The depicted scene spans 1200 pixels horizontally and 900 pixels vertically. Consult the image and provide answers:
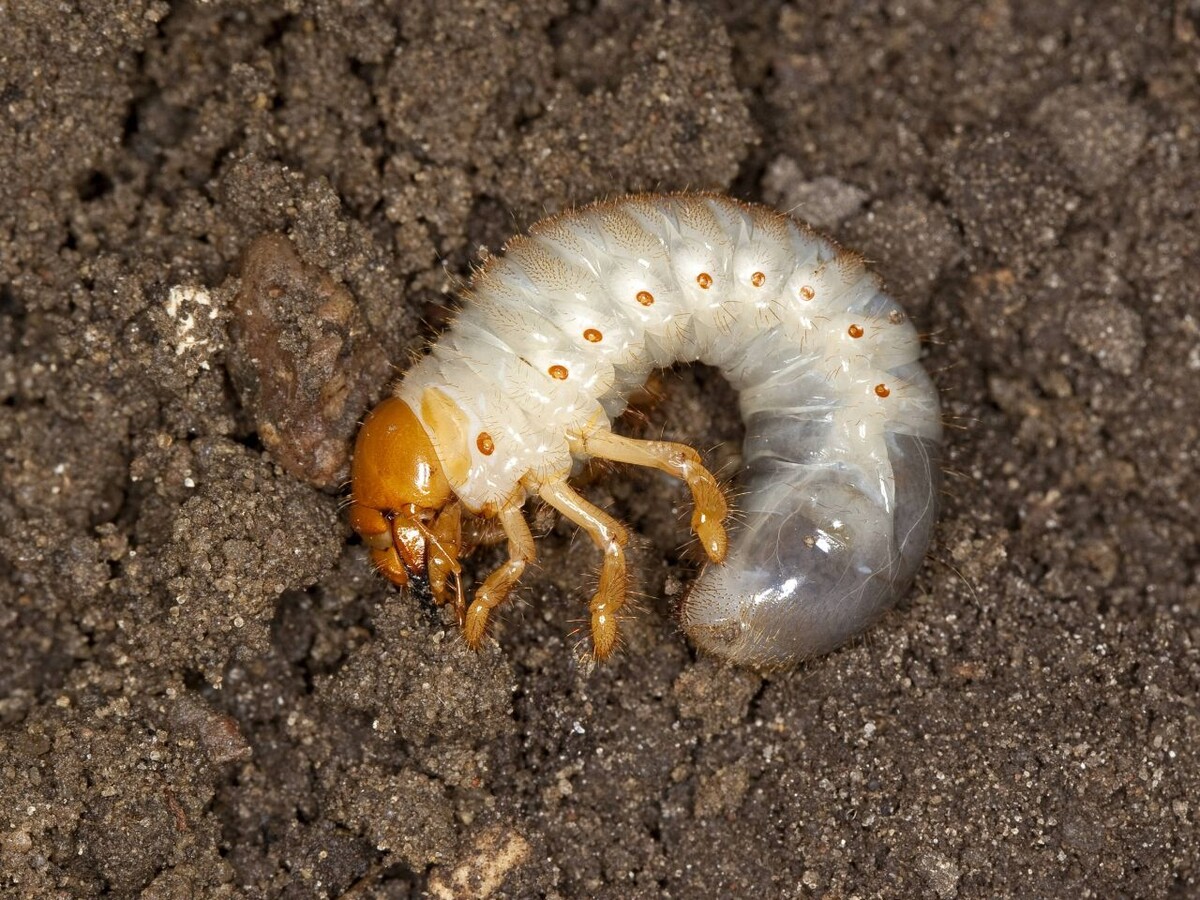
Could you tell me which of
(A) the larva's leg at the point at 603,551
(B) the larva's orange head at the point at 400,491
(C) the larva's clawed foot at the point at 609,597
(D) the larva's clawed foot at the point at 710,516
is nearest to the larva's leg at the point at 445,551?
(B) the larva's orange head at the point at 400,491

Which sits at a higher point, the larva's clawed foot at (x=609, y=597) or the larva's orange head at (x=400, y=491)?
the larva's orange head at (x=400, y=491)

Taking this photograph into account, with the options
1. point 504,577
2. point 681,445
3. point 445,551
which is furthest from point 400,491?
point 681,445

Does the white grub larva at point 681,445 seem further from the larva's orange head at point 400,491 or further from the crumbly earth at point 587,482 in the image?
Result: the crumbly earth at point 587,482

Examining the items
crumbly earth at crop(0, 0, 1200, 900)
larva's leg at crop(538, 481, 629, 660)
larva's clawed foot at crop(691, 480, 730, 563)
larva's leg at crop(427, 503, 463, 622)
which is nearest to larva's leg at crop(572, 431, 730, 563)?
larva's clawed foot at crop(691, 480, 730, 563)

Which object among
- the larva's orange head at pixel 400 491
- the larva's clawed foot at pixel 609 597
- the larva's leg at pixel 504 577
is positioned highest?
the larva's orange head at pixel 400 491

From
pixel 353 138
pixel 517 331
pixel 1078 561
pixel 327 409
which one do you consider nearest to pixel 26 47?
pixel 353 138

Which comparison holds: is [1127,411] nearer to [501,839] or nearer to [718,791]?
[718,791]

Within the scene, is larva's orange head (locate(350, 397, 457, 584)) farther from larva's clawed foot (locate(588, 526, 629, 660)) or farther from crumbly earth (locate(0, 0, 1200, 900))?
larva's clawed foot (locate(588, 526, 629, 660))

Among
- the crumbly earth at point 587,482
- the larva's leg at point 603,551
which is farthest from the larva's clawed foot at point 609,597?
the crumbly earth at point 587,482
